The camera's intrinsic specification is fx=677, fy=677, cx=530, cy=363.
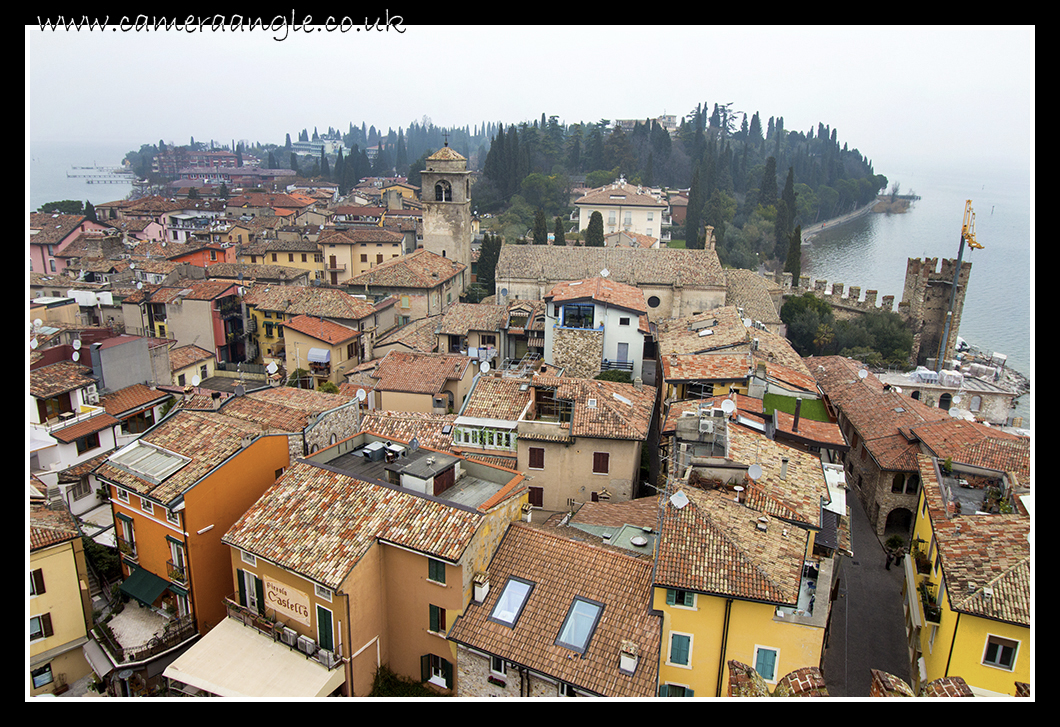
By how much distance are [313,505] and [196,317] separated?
1785 cm

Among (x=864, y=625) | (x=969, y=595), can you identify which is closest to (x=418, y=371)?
(x=864, y=625)

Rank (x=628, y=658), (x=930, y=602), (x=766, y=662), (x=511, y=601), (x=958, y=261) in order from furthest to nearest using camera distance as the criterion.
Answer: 1. (x=958, y=261)
2. (x=930, y=602)
3. (x=511, y=601)
4. (x=766, y=662)
5. (x=628, y=658)

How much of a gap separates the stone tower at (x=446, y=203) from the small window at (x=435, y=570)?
89.4ft

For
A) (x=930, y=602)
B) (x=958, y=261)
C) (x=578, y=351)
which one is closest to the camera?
(x=930, y=602)

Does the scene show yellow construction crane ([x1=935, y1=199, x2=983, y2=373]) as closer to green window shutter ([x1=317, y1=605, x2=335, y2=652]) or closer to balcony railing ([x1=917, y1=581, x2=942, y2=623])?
balcony railing ([x1=917, y1=581, x2=942, y2=623])

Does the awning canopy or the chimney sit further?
the awning canopy

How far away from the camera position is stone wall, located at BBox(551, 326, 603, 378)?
19.2 meters

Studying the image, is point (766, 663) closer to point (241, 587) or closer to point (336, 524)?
point (336, 524)

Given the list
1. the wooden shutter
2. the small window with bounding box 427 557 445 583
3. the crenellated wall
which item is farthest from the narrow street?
the crenellated wall

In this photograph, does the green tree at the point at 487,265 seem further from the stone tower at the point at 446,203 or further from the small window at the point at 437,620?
the small window at the point at 437,620

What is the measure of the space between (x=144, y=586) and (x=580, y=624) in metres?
7.33

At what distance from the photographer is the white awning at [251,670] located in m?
8.77

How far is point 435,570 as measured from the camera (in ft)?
29.5

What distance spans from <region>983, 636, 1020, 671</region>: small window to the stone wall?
1189 cm
